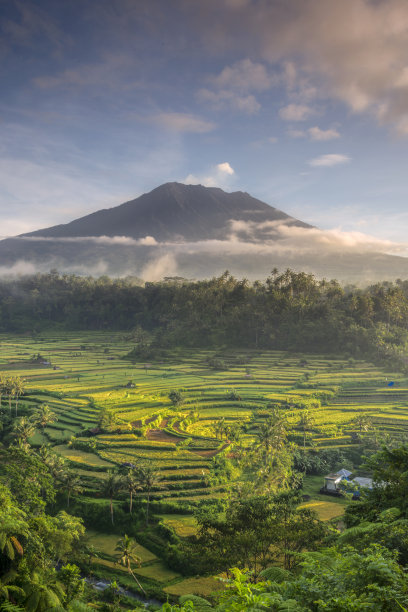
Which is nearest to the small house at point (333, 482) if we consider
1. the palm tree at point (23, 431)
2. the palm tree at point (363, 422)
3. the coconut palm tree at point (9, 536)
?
the palm tree at point (363, 422)

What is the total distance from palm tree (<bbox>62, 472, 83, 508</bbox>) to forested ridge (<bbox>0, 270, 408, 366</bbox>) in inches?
2317

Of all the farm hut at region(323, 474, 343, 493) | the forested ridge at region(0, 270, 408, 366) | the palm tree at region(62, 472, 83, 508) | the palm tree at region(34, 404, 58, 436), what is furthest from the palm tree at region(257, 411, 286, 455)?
the forested ridge at region(0, 270, 408, 366)

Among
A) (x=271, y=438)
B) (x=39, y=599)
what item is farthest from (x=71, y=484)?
(x=39, y=599)

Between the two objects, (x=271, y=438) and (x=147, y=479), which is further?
(x=271, y=438)

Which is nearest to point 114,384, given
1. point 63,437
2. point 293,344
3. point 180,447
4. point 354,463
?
point 63,437

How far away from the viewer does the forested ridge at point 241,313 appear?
81.3 meters

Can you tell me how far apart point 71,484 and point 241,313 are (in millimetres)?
68100

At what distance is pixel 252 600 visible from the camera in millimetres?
5590

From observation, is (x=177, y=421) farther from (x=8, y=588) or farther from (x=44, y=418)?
(x=8, y=588)

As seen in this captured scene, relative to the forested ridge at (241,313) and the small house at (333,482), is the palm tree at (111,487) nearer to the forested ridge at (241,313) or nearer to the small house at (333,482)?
the small house at (333,482)

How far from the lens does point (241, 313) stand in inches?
3632

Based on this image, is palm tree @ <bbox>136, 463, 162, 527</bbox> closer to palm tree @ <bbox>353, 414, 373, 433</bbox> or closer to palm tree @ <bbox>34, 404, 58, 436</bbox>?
palm tree @ <bbox>34, 404, 58, 436</bbox>

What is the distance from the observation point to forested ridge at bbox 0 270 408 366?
8131 centimetres

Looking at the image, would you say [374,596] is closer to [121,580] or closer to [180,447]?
[121,580]
